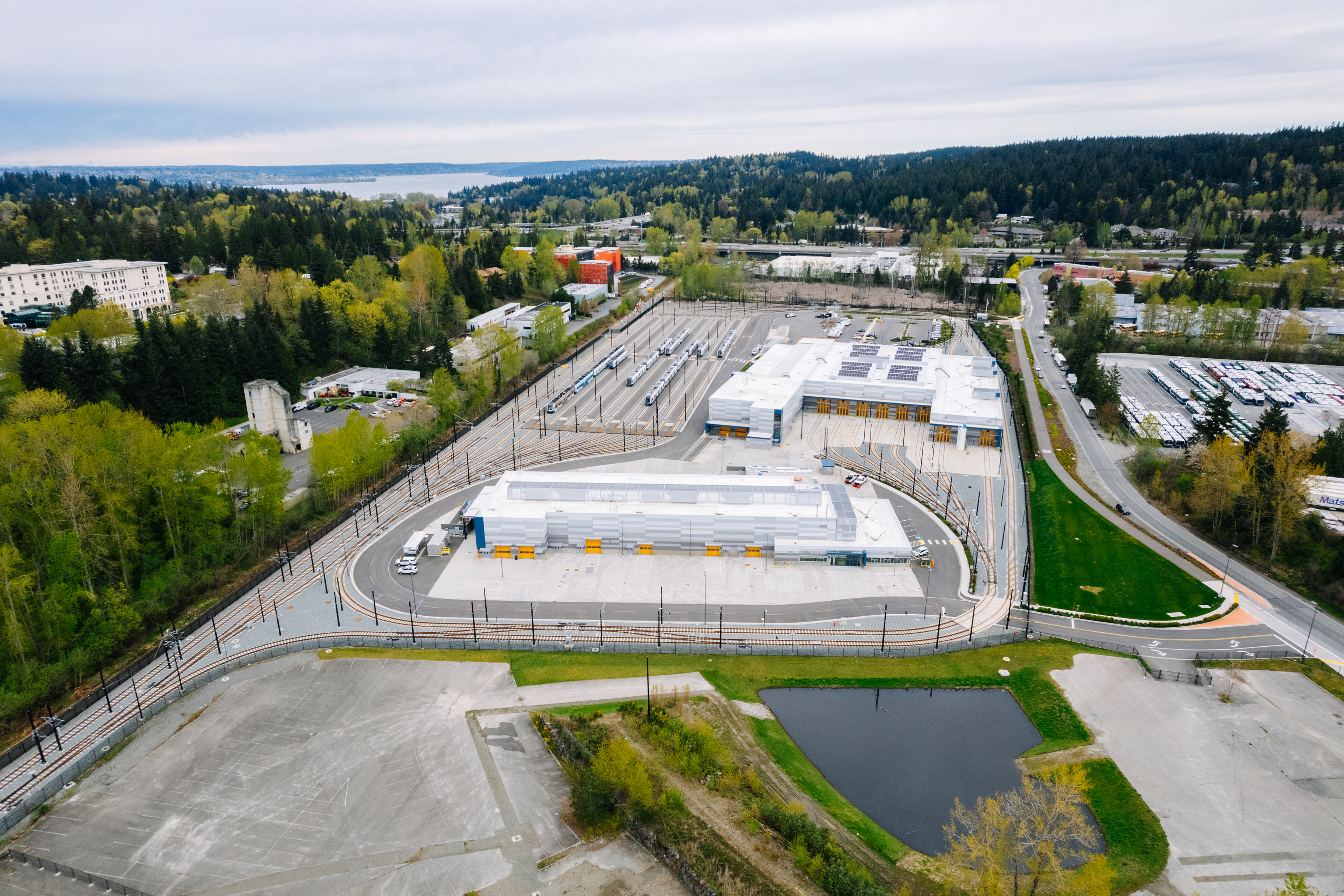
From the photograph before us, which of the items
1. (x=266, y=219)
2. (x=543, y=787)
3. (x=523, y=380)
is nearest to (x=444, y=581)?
(x=543, y=787)

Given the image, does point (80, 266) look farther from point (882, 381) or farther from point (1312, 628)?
point (1312, 628)

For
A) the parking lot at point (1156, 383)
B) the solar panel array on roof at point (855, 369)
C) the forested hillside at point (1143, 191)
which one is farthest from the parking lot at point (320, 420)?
the forested hillside at point (1143, 191)

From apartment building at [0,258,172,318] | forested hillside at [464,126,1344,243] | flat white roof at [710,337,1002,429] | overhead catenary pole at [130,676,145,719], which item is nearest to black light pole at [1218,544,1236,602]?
flat white roof at [710,337,1002,429]

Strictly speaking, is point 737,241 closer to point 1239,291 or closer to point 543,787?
point 1239,291

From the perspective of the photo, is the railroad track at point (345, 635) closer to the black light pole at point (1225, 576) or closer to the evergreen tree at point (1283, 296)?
the black light pole at point (1225, 576)

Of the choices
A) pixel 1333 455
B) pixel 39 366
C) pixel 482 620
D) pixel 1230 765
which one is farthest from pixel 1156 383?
pixel 39 366

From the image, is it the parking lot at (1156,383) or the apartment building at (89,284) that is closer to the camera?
the parking lot at (1156,383)

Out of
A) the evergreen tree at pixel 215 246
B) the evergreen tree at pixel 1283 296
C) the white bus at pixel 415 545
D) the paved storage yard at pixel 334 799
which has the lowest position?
the paved storage yard at pixel 334 799
